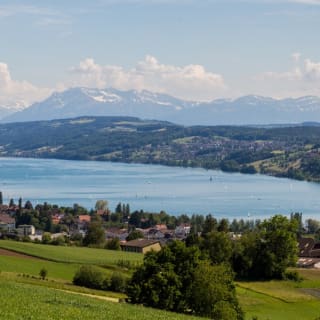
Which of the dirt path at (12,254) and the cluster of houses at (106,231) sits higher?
the dirt path at (12,254)

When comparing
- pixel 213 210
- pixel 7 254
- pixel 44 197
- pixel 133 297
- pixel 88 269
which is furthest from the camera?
pixel 44 197

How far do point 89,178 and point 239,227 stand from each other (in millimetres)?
99754

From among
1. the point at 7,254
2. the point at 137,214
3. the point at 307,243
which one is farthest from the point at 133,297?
the point at 137,214

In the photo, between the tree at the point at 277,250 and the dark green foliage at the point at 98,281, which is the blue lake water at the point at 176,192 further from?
the dark green foliage at the point at 98,281

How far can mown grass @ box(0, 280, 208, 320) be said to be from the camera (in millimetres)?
16547

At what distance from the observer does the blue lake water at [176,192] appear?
123000 millimetres

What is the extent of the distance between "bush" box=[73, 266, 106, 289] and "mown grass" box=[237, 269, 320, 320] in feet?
21.3

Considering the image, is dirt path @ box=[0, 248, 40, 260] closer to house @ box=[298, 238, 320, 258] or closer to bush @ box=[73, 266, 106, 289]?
bush @ box=[73, 266, 106, 289]

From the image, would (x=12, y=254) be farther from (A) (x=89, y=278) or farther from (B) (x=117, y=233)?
(B) (x=117, y=233)

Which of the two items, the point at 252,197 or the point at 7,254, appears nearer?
the point at 7,254

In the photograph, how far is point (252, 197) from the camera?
140375 millimetres

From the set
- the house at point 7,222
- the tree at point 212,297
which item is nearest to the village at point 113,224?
the house at point 7,222

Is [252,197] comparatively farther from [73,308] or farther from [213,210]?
[73,308]

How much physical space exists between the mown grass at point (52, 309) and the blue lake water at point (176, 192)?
8906 centimetres
